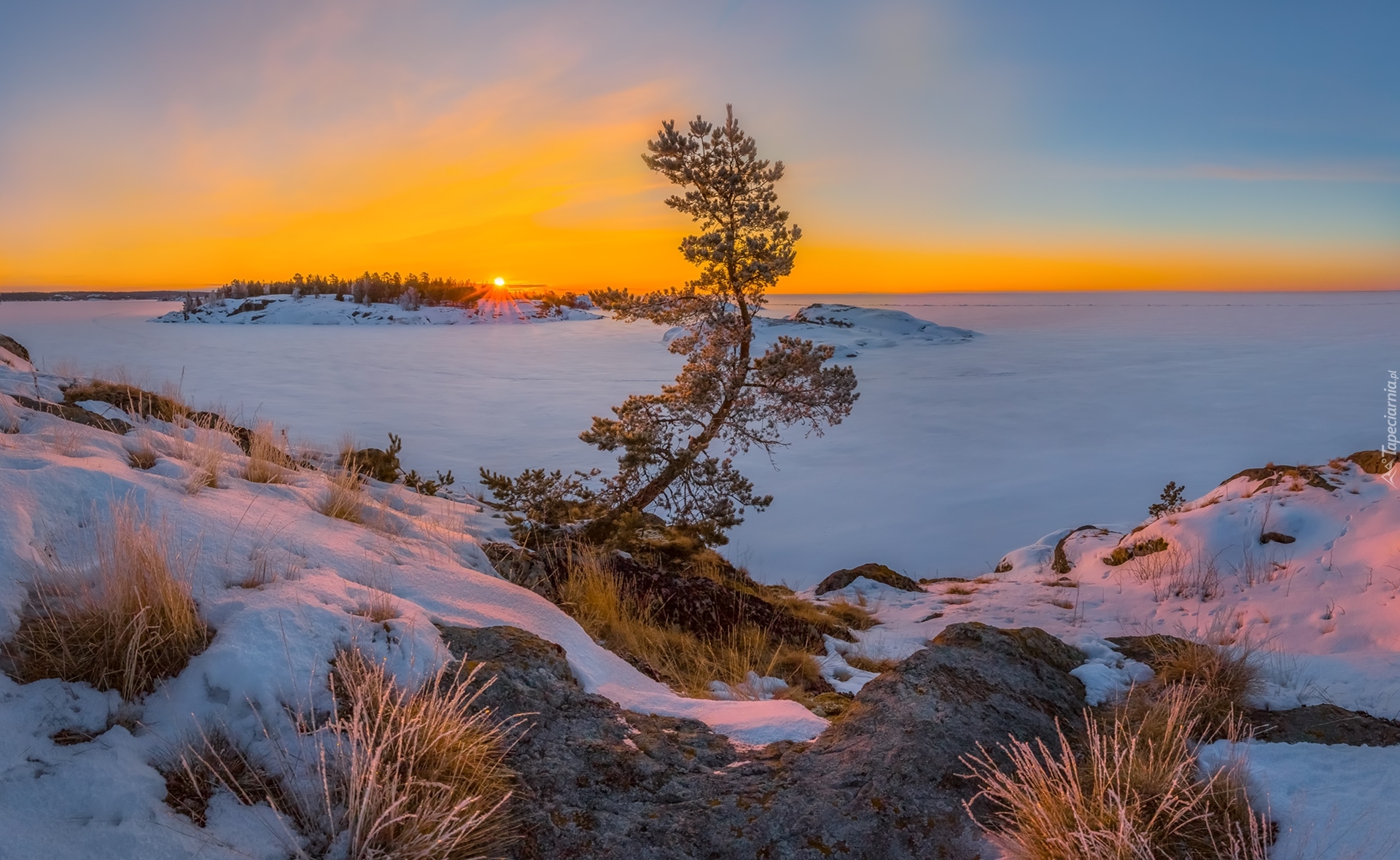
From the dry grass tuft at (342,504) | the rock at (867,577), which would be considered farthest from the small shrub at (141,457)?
the rock at (867,577)

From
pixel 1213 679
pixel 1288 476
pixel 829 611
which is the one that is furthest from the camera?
pixel 1288 476

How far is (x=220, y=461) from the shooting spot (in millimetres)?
5414

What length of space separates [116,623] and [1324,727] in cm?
480

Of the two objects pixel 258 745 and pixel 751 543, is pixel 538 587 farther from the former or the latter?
pixel 751 543

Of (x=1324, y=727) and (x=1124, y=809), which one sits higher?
(x=1124, y=809)

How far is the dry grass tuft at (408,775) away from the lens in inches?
79.7

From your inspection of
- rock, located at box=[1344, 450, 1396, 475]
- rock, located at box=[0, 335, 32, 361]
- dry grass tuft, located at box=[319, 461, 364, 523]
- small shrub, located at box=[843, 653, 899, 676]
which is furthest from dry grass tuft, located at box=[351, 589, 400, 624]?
rock, located at box=[1344, 450, 1396, 475]

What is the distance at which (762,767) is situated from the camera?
281cm

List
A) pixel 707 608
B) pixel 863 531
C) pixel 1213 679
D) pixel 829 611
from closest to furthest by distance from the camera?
1. pixel 1213 679
2. pixel 707 608
3. pixel 829 611
4. pixel 863 531

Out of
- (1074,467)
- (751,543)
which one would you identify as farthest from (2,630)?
(1074,467)

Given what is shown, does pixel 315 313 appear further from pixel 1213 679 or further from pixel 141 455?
pixel 1213 679

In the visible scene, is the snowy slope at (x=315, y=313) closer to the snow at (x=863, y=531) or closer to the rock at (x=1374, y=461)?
the snow at (x=863, y=531)

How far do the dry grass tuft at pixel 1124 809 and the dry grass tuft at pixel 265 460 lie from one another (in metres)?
5.46

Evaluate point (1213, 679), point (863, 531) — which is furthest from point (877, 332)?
point (1213, 679)
